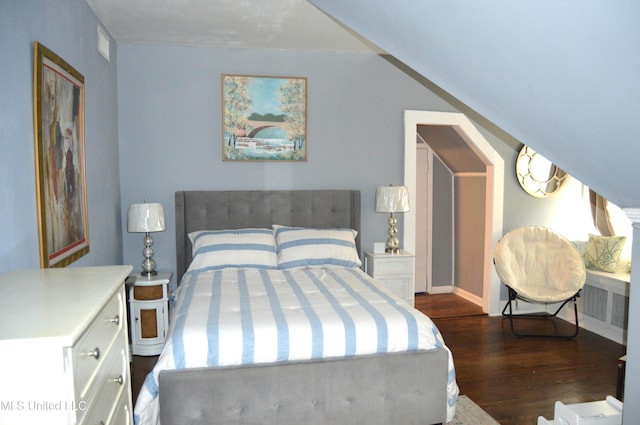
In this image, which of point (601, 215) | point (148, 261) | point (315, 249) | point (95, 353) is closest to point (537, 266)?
point (601, 215)

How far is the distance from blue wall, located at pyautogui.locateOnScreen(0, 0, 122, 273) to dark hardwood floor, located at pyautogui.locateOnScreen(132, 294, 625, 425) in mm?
1285

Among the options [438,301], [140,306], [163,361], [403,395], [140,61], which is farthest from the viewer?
[438,301]

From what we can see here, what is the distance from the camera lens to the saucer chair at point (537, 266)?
4.17 metres

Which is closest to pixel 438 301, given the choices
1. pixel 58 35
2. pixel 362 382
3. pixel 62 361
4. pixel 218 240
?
pixel 218 240

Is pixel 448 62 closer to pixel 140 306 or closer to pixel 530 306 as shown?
pixel 140 306

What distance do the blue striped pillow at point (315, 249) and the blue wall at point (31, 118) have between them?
137 cm

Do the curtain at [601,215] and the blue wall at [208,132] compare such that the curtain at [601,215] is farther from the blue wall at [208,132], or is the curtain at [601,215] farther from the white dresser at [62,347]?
the white dresser at [62,347]

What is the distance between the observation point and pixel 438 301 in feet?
17.3

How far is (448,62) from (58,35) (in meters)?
2.03

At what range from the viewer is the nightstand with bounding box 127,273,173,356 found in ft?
11.8

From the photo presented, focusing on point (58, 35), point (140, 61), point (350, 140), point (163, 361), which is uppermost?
point (140, 61)

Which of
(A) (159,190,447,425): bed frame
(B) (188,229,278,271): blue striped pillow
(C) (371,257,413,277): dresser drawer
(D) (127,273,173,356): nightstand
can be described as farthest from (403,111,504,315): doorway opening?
(D) (127,273,173,356): nightstand

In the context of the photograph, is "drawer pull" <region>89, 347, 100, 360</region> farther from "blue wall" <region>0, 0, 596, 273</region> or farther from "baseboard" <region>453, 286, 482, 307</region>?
"baseboard" <region>453, 286, 482, 307</region>

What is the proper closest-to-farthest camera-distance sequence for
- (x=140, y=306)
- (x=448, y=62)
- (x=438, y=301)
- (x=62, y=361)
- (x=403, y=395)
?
(x=62, y=361), (x=448, y=62), (x=403, y=395), (x=140, y=306), (x=438, y=301)
